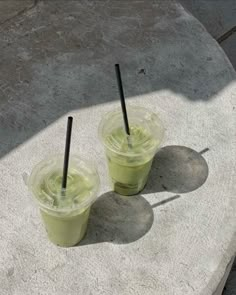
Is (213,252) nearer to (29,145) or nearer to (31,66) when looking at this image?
(29,145)

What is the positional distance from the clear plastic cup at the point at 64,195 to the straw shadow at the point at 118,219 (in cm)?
8

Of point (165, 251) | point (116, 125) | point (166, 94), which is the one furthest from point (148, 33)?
point (165, 251)

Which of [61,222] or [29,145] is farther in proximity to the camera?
[29,145]

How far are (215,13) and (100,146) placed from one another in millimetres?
1945

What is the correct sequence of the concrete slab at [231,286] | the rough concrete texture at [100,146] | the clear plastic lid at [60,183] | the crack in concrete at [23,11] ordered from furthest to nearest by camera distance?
the crack in concrete at [23,11], the concrete slab at [231,286], the rough concrete texture at [100,146], the clear plastic lid at [60,183]

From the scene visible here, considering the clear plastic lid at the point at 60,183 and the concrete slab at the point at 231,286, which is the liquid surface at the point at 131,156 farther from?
the concrete slab at the point at 231,286

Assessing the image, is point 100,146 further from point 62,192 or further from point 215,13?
point 215,13

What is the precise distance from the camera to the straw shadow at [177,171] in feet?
6.79

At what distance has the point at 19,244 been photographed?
1910 millimetres

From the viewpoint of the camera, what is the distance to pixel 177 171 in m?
2.12

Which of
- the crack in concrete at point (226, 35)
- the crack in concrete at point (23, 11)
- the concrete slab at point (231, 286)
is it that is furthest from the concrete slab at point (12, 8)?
the concrete slab at point (231, 286)

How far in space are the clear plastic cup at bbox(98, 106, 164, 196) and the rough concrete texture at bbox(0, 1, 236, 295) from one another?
81mm

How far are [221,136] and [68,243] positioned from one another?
74 centimetres

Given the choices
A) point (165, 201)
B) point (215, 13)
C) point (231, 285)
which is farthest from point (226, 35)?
point (165, 201)
